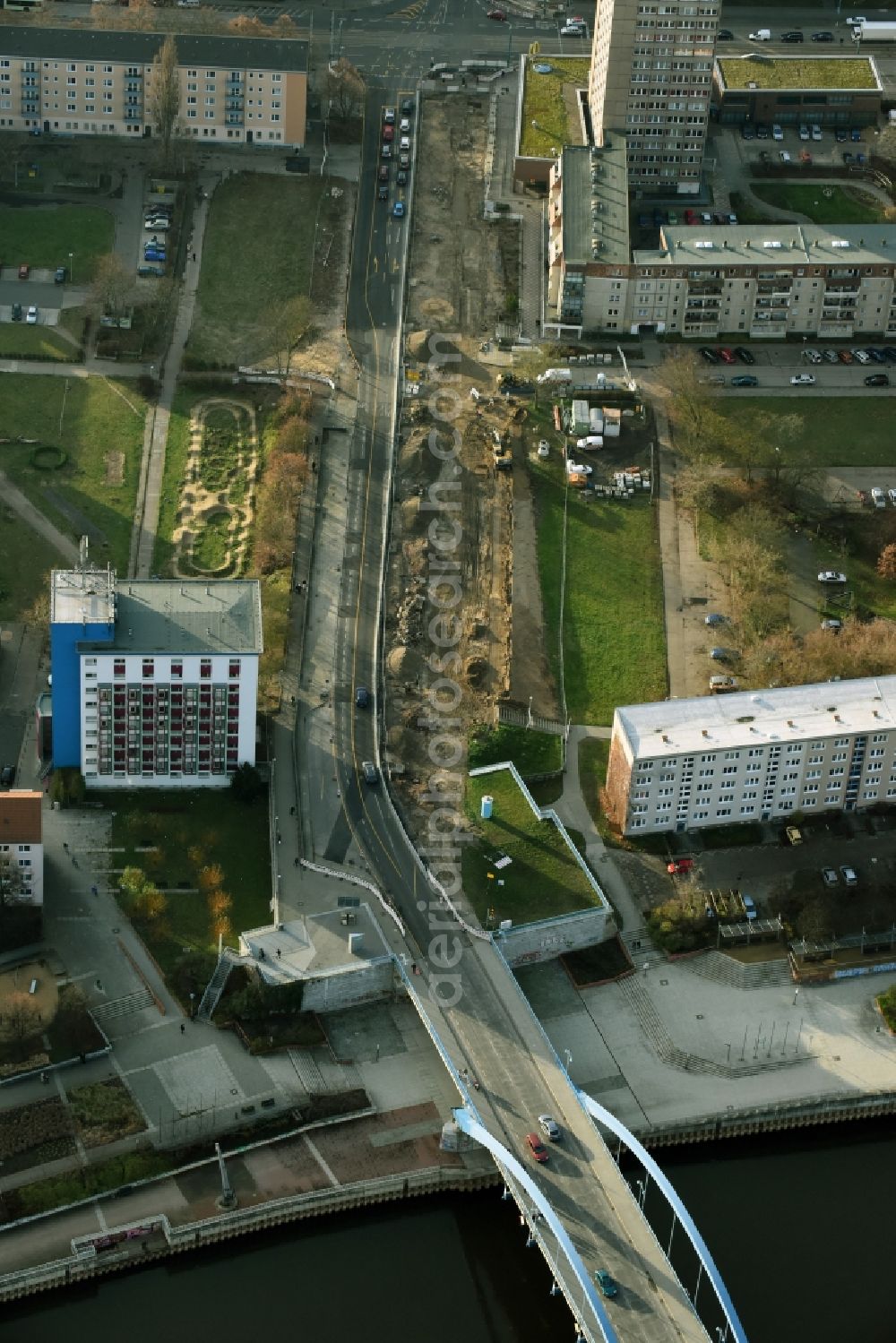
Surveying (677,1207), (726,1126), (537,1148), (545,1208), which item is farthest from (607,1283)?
(726,1126)

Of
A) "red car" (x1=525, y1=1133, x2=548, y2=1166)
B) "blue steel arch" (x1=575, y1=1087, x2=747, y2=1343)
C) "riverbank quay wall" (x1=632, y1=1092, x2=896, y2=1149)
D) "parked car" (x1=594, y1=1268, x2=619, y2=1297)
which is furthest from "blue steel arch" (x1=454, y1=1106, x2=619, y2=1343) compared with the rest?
"riverbank quay wall" (x1=632, y1=1092, x2=896, y2=1149)

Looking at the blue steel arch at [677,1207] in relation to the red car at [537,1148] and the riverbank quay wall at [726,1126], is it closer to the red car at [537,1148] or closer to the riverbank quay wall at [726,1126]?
the riverbank quay wall at [726,1126]

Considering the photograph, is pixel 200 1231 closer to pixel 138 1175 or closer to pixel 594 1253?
pixel 138 1175

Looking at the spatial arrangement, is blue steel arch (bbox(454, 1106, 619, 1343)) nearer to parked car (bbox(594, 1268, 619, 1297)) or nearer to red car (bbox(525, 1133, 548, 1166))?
parked car (bbox(594, 1268, 619, 1297))

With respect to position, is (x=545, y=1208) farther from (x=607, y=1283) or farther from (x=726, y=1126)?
(x=726, y=1126)

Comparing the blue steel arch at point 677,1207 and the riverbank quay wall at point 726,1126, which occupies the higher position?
the blue steel arch at point 677,1207

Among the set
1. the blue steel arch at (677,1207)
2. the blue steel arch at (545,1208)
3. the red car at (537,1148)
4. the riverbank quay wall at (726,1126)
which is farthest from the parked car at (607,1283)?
the riverbank quay wall at (726,1126)
